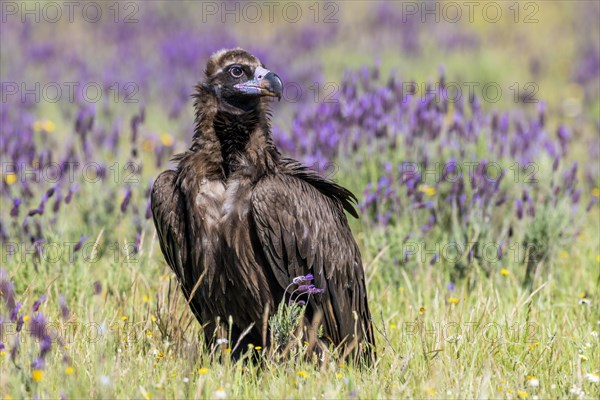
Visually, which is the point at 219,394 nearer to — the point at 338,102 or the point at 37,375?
the point at 37,375

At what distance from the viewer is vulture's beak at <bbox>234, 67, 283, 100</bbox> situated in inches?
154

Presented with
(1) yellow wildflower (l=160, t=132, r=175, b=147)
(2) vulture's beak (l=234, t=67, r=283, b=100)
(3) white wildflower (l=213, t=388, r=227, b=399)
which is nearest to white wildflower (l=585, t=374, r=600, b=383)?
(3) white wildflower (l=213, t=388, r=227, b=399)

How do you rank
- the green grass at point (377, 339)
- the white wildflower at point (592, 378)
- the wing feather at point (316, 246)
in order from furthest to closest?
the wing feather at point (316, 246), the white wildflower at point (592, 378), the green grass at point (377, 339)

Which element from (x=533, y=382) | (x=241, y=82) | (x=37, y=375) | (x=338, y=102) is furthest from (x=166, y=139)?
(x=533, y=382)

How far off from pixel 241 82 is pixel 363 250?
5.60 ft

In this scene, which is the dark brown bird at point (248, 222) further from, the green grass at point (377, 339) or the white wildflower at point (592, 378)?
the white wildflower at point (592, 378)

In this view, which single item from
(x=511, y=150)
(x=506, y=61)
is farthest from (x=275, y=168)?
(x=506, y=61)

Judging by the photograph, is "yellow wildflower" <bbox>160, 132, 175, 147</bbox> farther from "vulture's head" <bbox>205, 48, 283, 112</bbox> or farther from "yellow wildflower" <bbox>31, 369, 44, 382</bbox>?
"yellow wildflower" <bbox>31, 369, 44, 382</bbox>

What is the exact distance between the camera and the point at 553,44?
1341 centimetres

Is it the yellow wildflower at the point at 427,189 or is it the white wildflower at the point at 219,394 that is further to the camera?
the yellow wildflower at the point at 427,189

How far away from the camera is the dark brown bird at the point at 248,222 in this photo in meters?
3.72

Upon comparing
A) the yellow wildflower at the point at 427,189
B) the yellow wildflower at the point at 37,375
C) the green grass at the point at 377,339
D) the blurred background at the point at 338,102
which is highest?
the blurred background at the point at 338,102

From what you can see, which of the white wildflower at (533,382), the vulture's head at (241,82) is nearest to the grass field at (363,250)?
the white wildflower at (533,382)

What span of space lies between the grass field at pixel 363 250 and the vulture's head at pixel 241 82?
0.86m
